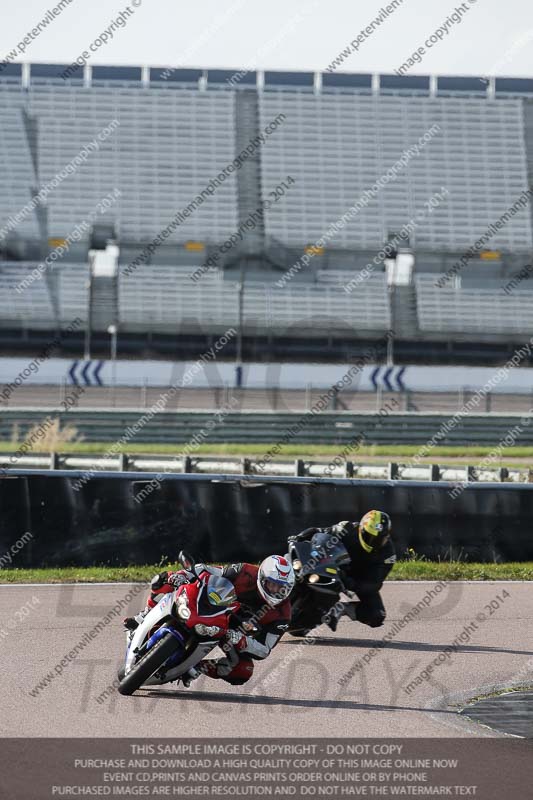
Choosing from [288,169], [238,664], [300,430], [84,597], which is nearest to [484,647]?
[238,664]

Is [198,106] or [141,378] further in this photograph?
[198,106]

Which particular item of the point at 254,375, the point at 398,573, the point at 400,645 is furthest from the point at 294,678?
the point at 254,375

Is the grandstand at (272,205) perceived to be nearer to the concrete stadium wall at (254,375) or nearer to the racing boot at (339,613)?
the concrete stadium wall at (254,375)

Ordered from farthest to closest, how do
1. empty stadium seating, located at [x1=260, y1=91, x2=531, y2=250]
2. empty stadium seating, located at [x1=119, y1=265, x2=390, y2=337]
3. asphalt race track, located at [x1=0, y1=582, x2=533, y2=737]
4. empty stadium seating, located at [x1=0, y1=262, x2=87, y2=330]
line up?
empty stadium seating, located at [x1=260, y1=91, x2=531, y2=250]
empty stadium seating, located at [x1=119, y1=265, x2=390, y2=337]
empty stadium seating, located at [x1=0, y1=262, x2=87, y2=330]
asphalt race track, located at [x1=0, y1=582, x2=533, y2=737]

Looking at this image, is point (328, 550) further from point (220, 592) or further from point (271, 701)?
point (271, 701)

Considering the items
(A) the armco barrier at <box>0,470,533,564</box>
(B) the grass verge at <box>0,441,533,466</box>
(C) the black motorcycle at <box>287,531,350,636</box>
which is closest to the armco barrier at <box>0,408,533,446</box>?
(B) the grass verge at <box>0,441,533,466</box>

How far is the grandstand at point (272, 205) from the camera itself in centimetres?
5616

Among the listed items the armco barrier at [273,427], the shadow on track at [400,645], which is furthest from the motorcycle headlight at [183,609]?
the armco barrier at [273,427]

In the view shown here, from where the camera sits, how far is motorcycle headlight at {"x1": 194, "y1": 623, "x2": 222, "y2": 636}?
8.18 metres

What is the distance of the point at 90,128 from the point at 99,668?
56.2m

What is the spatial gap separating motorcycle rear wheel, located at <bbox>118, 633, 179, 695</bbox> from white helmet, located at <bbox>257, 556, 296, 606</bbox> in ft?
2.70

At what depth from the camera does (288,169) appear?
62062mm

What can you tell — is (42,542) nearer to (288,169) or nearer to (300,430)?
(300,430)

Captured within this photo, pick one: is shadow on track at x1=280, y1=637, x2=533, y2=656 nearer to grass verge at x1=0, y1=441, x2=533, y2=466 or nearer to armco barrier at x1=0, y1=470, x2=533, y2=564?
armco barrier at x1=0, y1=470, x2=533, y2=564
